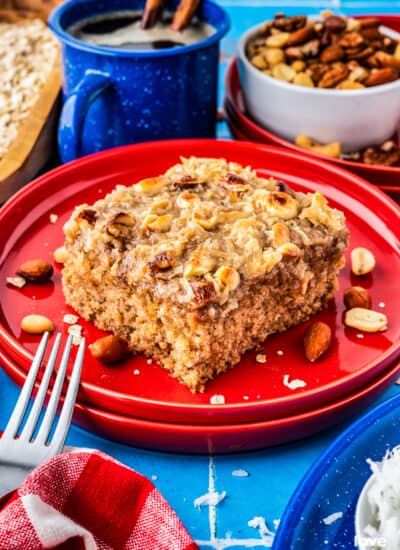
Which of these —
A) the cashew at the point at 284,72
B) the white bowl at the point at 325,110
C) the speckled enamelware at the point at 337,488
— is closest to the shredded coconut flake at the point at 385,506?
the speckled enamelware at the point at 337,488

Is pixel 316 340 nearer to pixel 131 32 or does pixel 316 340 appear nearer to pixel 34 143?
pixel 34 143

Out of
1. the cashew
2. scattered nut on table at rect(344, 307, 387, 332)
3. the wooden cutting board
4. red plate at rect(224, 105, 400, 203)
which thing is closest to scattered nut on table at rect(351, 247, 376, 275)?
scattered nut on table at rect(344, 307, 387, 332)

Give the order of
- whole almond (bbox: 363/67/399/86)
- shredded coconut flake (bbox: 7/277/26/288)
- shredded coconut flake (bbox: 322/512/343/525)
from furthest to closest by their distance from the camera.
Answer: whole almond (bbox: 363/67/399/86) → shredded coconut flake (bbox: 7/277/26/288) → shredded coconut flake (bbox: 322/512/343/525)

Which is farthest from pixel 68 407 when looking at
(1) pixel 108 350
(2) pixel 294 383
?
(2) pixel 294 383

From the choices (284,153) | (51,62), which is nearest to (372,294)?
(284,153)

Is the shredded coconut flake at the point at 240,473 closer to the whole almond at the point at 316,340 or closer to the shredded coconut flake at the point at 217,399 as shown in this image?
the shredded coconut flake at the point at 217,399

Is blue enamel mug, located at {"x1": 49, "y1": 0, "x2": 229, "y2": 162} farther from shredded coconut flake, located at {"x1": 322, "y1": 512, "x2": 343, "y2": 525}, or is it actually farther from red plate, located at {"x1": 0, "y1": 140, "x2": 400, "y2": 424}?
shredded coconut flake, located at {"x1": 322, "y1": 512, "x2": 343, "y2": 525}

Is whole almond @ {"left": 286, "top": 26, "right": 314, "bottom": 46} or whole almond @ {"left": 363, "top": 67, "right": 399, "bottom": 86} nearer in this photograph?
whole almond @ {"left": 363, "top": 67, "right": 399, "bottom": 86}
